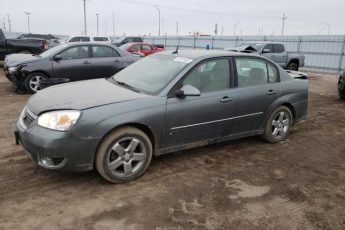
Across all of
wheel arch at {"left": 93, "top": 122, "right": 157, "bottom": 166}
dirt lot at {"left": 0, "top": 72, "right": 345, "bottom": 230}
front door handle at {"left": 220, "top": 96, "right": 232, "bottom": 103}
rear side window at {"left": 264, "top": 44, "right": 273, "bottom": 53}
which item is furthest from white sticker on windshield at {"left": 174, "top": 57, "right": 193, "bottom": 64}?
rear side window at {"left": 264, "top": 44, "right": 273, "bottom": 53}

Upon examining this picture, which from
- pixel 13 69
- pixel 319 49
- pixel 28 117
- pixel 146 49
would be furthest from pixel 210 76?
pixel 319 49

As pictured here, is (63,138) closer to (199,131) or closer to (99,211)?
(99,211)

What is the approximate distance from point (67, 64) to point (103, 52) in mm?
1199

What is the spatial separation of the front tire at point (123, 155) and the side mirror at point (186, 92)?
69 centimetres

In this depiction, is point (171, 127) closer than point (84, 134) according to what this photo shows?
No

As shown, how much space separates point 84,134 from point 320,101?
318 inches

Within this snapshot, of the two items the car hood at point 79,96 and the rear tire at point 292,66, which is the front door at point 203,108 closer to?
the car hood at point 79,96

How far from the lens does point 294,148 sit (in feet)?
18.4

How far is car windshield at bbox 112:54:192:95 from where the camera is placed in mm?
4523

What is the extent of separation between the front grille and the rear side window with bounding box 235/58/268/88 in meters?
2.87

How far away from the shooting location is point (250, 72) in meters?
5.32

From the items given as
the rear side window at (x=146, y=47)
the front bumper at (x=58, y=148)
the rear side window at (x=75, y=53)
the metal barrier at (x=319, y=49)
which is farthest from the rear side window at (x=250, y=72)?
the metal barrier at (x=319, y=49)

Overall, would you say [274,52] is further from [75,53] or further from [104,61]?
[75,53]

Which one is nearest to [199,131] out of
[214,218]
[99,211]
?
[214,218]
